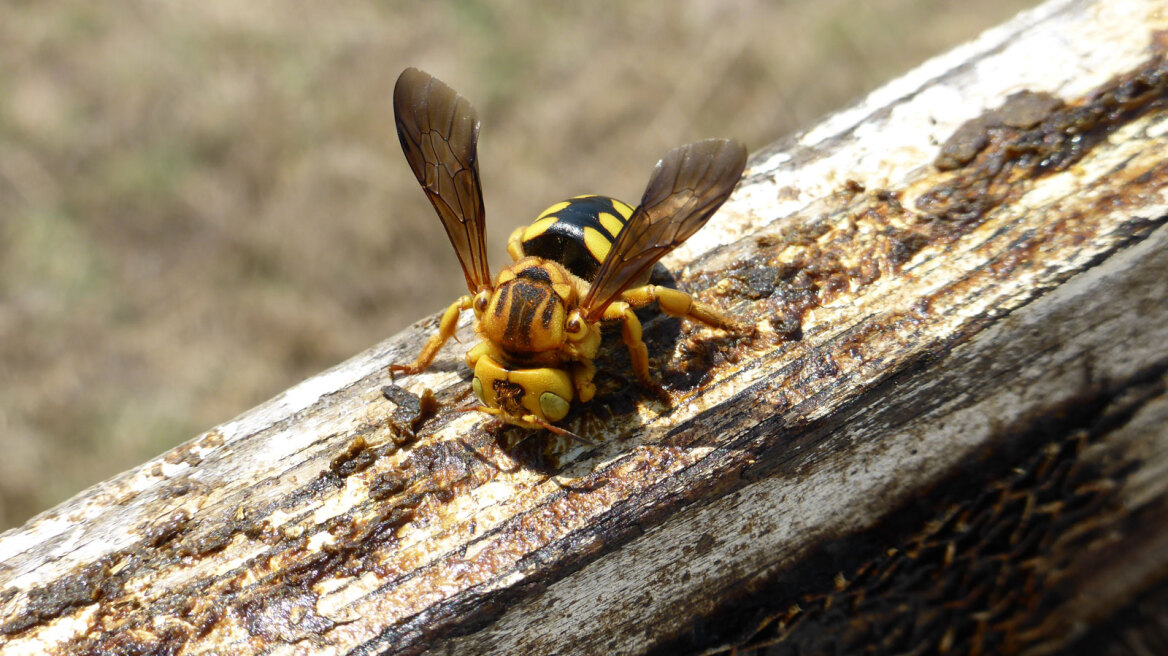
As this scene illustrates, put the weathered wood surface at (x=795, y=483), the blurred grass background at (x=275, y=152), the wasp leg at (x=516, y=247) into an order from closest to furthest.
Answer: the weathered wood surface at (x=795, y=483)
the wasp leg at (x=516, y=247)
the blurred grass background at (x=275, y=152)

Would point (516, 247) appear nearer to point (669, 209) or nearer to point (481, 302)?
point (481, 302)

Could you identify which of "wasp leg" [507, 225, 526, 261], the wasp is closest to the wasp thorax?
the wasp

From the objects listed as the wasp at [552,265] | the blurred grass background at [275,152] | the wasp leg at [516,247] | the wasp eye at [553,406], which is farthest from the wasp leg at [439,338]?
the blurred grass background at [275,152]

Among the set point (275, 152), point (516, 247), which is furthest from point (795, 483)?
point (275, 152)

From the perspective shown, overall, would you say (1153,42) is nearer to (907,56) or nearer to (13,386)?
(907,56)

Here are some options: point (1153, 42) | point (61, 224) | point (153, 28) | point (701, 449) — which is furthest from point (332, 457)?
point (153, 28)

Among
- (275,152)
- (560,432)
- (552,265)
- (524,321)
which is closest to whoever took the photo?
(560,432)

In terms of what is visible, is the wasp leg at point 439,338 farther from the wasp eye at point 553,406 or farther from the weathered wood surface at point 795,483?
the wasp eye at point 553,406
